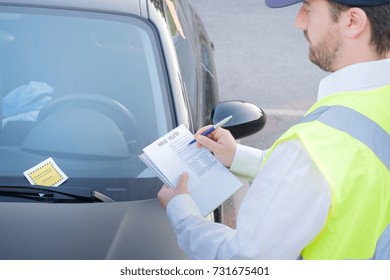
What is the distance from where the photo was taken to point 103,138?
8.16ft

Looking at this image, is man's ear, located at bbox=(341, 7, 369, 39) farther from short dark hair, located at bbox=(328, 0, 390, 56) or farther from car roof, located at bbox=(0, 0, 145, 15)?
car roof, located at bbox=(0, 0, 145, 15)

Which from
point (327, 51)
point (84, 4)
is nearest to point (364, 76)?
point (327, 51)

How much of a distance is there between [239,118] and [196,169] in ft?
1.91

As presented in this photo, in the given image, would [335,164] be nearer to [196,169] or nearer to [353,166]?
[353,166]

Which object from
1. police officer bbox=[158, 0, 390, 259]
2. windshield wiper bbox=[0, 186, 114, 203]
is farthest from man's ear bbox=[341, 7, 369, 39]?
windshield wiper bbox=[0, 186, 114, 203]

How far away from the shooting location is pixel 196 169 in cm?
209

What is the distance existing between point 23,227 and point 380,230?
1.16 m

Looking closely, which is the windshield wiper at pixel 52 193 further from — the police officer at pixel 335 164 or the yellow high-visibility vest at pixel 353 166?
the yellow high-visibility vest at pixel 353 166

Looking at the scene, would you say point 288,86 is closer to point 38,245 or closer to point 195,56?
point 195,56

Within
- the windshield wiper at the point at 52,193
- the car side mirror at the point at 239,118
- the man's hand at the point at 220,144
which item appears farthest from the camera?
the car side mirror at the point at 239,118

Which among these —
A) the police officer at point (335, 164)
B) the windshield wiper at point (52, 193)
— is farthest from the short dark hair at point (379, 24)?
the windshield wiper at point (52, 193)

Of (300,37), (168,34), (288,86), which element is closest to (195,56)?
(168,34)

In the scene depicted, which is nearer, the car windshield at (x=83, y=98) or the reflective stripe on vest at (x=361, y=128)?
the reflective stripe on vest at (x=361, y=128)

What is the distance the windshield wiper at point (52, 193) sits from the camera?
2248 millimetres
